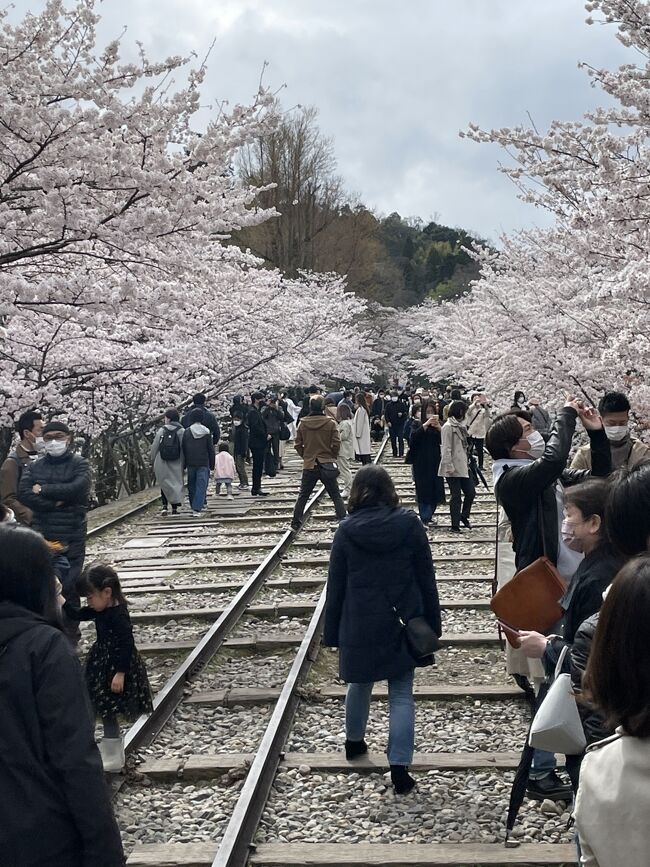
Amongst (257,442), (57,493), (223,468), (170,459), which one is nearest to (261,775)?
(57,493)

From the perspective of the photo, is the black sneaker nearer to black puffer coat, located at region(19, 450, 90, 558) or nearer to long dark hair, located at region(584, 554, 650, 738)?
long dark hair, located at region(584, 554, 650, 738)

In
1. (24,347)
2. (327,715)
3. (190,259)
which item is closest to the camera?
(327,715)

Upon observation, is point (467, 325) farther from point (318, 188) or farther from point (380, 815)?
point (380, 815)

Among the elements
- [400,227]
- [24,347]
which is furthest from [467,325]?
[400,227]

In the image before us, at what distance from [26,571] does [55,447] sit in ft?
15.4

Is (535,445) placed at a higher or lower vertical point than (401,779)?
higher

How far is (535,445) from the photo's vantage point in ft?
18.0

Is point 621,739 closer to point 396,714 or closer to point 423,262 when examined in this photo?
point 396,714

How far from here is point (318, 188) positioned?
45.6m

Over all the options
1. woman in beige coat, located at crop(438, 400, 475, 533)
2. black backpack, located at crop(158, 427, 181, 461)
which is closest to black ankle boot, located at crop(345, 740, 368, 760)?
woman in beige coat, located at crop(438, 400, 475, 533)

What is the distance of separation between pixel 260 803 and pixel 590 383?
11842 mm

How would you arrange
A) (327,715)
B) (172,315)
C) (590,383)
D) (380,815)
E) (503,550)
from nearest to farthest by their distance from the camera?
(380,815) → (503,550) → (327,715) → (172,315) → (590,383)

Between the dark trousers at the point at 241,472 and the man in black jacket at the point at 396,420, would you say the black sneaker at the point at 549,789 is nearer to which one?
the dark trousers at the point at 241,472

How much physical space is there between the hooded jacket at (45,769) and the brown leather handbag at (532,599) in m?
2.45
